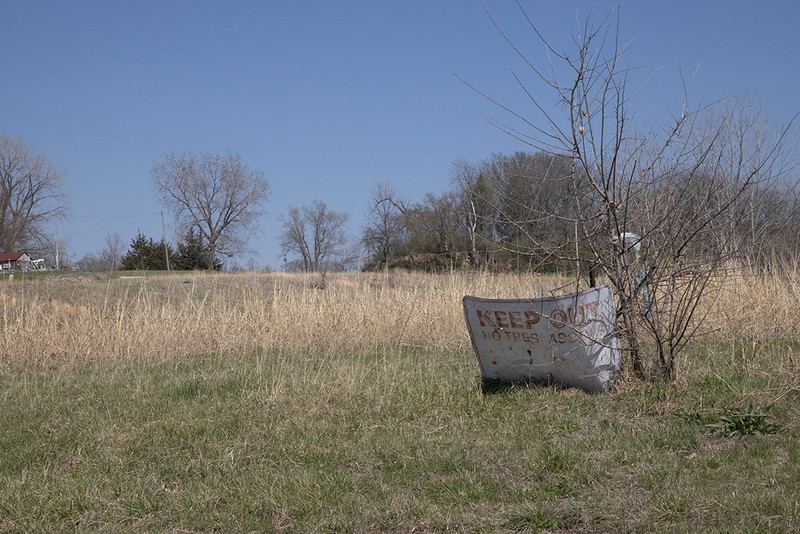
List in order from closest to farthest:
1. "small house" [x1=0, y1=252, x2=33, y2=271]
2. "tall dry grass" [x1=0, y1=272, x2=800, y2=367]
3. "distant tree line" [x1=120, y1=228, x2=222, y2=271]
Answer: "tall dry grass" [x1=0, y1=272, x2=800, y2=367] < "distant tree line" [x1=120, y1=228, x2=222, y2=271] < "small house" [x1=0, y1=252, x2=33, y2=271]

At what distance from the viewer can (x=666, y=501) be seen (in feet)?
12.0

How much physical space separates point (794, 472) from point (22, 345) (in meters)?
9.34

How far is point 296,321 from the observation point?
35.6ft

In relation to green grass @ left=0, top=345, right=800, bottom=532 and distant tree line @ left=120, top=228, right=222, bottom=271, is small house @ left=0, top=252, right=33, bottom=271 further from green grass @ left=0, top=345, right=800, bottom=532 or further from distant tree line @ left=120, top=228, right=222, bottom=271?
green grass @ left=0, top=345, right=800, bottom=532

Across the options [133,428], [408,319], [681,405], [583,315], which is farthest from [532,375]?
[408,319]

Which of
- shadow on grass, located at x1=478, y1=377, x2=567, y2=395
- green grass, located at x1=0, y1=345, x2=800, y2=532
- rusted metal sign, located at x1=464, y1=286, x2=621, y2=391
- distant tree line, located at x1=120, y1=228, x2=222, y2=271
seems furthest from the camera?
distant tree line, located at x1=120, y1=228, x2=222, y2=271

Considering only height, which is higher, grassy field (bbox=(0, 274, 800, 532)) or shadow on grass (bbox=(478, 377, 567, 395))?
shadow on grass (bbox=(478, 377, 567, 395))

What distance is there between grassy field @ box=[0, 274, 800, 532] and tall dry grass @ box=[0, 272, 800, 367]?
147 mm

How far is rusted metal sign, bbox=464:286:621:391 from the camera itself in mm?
5918

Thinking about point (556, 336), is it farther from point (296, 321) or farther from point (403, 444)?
point (296, 321)

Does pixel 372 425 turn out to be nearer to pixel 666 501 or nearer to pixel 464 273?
pixel 666 501

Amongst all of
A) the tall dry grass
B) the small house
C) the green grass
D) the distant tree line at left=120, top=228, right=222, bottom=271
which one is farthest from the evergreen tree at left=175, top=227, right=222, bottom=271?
the green grass

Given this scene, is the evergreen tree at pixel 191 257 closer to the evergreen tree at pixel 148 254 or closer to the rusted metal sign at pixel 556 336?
the evergreen tree at pixel 148 254

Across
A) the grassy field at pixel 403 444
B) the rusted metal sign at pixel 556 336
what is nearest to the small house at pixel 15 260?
the grassy field at pixel 403 444
